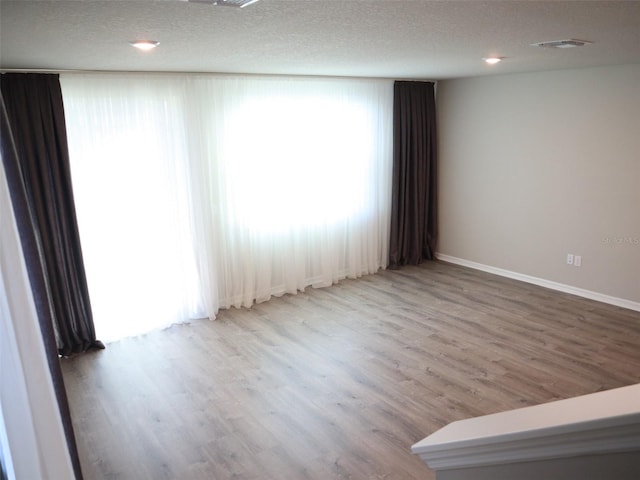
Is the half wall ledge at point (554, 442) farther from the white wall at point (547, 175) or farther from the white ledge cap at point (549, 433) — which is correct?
the white wall at point (547, 175)

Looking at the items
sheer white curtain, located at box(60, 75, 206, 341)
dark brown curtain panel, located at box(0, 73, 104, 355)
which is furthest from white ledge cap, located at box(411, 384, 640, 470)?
sheer white curtain, located at box(60, 75, 206, 341)

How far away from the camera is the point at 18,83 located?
3.81 m

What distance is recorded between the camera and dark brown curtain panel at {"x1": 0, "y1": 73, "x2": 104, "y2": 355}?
3.84 metres

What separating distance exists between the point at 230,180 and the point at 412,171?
2501 millimetres

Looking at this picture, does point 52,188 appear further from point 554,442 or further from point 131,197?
point 554,442

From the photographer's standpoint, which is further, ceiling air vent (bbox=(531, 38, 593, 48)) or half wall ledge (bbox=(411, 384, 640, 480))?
ceiling air vent (bbox=(531, 38, 593, 48))

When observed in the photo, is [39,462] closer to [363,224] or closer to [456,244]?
[363,224]

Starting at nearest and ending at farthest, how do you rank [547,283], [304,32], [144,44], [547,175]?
1. [304,32]
2. [144,44]
3. [547,175]
4. [547,283]

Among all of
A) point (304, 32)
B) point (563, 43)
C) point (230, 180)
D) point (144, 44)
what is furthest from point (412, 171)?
point (144, 44)

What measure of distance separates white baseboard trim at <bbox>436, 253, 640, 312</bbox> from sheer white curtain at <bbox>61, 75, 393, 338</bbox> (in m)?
1.04

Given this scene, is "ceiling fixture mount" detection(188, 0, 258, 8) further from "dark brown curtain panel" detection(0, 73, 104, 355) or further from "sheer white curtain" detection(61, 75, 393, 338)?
"sheer white curtain" detection(61, 75, 393, 338)

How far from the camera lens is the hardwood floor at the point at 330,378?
297 centimetres

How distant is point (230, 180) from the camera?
5.16 metres

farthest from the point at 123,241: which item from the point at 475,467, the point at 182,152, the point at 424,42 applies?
the point at 475,467
